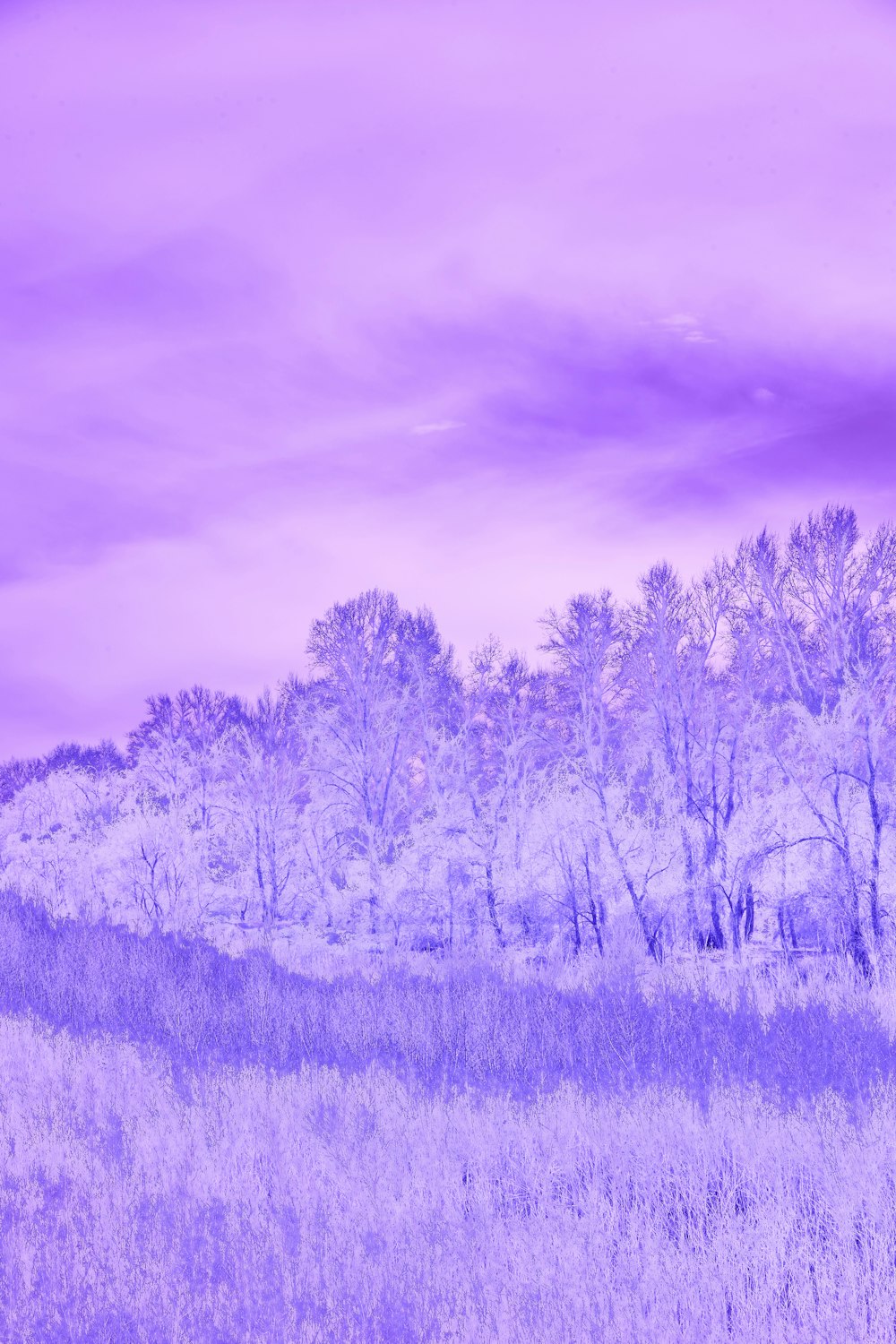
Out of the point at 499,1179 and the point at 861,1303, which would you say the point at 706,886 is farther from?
the point at 861,1303

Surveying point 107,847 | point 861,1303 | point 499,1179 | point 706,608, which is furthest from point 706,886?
point 107,847

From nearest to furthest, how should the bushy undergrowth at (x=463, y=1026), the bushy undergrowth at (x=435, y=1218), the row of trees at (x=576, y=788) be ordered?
the bushy undergrowth at (x=435, y=1218)
the bushy undergrowth at (x=463, y=1026)
the row of trees at (x=576, y=788)

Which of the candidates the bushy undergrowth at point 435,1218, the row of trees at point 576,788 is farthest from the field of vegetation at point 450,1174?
the row of trees at point 576,788

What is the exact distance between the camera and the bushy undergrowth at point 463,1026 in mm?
9188

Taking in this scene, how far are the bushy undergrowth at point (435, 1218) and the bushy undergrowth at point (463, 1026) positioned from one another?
1.05 m

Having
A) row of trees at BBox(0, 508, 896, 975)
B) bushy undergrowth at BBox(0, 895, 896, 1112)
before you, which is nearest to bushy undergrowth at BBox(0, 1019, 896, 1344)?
bushy undergrowth at BBox(0, 895, 896, 1112)

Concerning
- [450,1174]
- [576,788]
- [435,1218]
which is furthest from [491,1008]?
[576,788]

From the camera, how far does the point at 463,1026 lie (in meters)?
11.5

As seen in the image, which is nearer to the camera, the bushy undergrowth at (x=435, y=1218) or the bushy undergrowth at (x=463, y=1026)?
the bushy undergrowth at (x=435, y=1218)

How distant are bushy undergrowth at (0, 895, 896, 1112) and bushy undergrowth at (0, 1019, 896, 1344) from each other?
3.43 ft

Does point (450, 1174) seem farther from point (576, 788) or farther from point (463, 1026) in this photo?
point (576, 788)

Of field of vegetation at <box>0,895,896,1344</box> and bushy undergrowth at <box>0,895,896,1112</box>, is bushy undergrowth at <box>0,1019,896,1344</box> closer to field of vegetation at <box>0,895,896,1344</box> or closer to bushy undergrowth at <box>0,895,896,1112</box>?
field of vegetation at <box>0,895,896,1344</box>

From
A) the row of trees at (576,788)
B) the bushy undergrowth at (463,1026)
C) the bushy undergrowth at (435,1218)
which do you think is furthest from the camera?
the row of trees at (576,788)

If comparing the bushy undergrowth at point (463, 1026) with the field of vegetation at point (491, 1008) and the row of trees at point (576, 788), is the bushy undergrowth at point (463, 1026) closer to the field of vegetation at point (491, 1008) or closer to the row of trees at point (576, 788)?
the field of vegetation at point (491, 1008)
